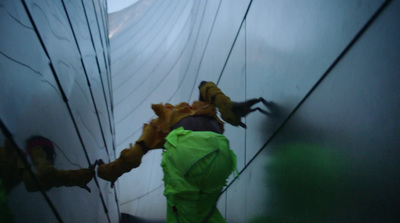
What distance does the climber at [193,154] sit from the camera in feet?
7.58

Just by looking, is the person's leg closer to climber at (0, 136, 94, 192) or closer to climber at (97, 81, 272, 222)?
climber at (97, 81, 272, 222)

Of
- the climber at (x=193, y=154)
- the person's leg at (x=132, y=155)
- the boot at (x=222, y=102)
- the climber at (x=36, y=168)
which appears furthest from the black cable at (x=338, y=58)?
the climber at (x=36, y=168)

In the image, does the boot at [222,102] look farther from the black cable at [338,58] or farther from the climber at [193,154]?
the black cable at [338,58]

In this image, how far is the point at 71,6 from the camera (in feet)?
12.5

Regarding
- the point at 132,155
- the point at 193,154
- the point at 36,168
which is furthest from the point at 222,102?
the point at 36,168

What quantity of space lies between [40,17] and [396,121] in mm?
2295

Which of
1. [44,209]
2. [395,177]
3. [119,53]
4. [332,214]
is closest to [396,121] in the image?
[395,177]

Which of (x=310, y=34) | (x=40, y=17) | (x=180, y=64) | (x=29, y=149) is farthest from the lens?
(x=180, y=64)

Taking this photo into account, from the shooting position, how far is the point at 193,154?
7.51 feet

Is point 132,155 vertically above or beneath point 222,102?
beneath

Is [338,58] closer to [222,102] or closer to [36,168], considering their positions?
[222,102]

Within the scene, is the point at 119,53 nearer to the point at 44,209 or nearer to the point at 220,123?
the point at 220,123

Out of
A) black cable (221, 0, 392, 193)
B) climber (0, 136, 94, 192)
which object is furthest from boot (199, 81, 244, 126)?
climber (0, 136, 94, 192)

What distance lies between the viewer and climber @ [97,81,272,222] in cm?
231
